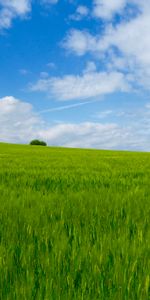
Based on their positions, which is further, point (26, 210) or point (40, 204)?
point (40, 204)

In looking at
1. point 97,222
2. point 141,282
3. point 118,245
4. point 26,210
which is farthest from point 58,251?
point 26,210

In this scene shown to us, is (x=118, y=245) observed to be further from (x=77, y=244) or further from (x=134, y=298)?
(x=134, y=298)

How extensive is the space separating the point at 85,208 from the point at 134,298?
77.8 inches

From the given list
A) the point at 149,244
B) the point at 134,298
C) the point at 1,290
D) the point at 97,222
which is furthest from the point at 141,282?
the point at 97,222

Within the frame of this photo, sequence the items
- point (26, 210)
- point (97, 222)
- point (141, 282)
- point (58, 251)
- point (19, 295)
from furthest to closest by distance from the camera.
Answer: point (26, 210), point (97, 222), point (58, 251), point (141, 282), point (19, 295)

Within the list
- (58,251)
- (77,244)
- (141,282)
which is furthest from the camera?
(77,244)

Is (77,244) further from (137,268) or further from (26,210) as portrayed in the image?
(26,210)

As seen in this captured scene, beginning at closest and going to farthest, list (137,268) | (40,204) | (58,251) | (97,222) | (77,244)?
(137,268) < (58,251) < (77,244) < (97,222) < (40,204)

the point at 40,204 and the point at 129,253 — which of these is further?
the point at 40,204

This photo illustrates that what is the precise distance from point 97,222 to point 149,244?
0.82 m

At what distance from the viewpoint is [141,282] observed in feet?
5.98

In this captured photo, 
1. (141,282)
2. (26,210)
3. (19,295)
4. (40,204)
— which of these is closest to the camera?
(19,295)

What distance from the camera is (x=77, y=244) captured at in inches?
92.8

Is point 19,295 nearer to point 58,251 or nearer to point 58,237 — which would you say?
point 58,251
